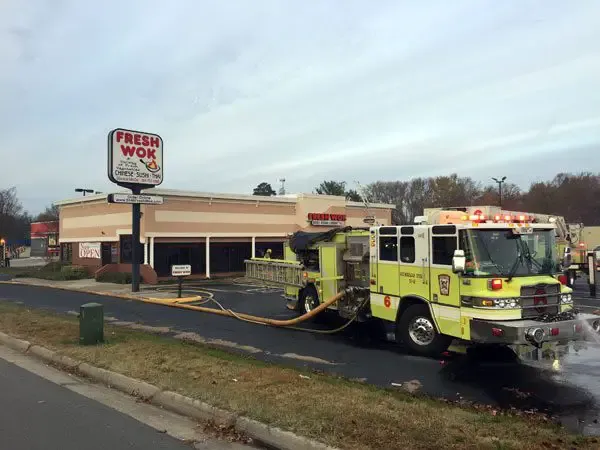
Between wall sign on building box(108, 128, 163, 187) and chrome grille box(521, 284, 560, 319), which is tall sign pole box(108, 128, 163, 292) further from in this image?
chrome grille box(521, 284, 560, 319)

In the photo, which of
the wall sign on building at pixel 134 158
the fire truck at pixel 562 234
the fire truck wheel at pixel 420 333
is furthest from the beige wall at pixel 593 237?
the fire truck wheel at pixel 420 333

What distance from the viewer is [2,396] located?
705cm

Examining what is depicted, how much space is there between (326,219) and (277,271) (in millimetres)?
24985

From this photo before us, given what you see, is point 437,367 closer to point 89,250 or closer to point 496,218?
point 496,218

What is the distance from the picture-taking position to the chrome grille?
8547mm

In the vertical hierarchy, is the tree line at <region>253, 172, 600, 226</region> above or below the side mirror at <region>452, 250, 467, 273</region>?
above

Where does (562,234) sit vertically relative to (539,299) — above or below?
above

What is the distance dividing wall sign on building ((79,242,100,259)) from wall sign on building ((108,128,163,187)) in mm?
12483

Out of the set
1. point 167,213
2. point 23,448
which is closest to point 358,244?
point 23,448

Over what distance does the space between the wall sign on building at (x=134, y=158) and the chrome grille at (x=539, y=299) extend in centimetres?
1997

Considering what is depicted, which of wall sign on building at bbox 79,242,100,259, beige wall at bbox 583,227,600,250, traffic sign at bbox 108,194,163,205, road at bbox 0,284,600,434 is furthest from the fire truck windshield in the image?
wall sign on building at bbox 79,242,100,259

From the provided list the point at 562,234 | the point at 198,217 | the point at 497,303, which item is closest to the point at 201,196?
the point at 198,217

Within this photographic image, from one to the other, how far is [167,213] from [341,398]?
91.2 ft

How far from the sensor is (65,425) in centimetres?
586
